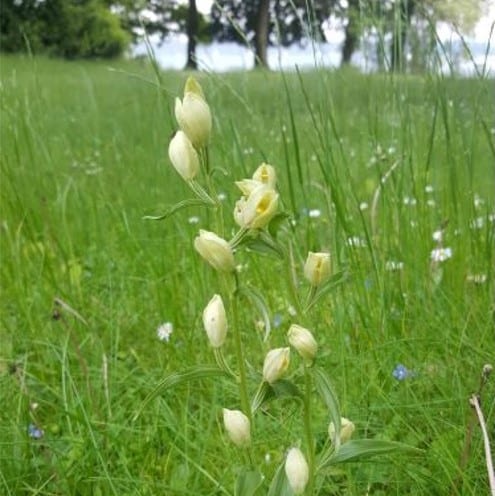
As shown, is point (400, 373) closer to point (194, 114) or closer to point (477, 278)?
point (477, 278)

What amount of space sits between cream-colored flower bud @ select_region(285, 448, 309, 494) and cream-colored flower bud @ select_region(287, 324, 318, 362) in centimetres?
7

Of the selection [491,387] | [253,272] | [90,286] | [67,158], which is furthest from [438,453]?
[67,158]

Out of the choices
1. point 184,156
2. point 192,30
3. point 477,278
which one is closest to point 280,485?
point 184,156

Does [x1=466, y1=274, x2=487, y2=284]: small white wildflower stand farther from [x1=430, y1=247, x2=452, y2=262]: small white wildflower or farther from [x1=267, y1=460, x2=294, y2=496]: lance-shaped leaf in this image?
[x1=267, y1=460, x2=294, y2=496]: lance-shaped leaf

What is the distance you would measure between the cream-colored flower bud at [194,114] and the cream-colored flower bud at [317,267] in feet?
0.39

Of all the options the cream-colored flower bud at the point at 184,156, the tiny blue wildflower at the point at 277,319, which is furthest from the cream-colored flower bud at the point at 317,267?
the tiny blue wildflower at the point at 277,319

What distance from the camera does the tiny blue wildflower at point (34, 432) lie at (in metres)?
0.85

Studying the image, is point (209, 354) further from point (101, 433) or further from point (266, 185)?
point (266, 185)

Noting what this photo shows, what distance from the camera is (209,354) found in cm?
110

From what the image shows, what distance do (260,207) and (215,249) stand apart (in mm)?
43

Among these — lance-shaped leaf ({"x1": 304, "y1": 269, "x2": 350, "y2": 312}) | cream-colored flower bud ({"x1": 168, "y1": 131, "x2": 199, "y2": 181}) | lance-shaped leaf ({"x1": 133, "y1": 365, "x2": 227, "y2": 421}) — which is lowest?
lance-shaped leaf ({"x1": 133, "y1": 365, "x2": 227, "y2": 421})

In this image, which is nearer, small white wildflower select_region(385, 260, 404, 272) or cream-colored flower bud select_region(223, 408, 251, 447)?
cream-colored flower bud select_region(223, 408, 251, 447)

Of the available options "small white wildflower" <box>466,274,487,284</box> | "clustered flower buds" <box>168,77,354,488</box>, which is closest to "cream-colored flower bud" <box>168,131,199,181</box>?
"clustered flower buds" <box>168,77,354,488</box>

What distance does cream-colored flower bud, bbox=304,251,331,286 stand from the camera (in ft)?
1.76
